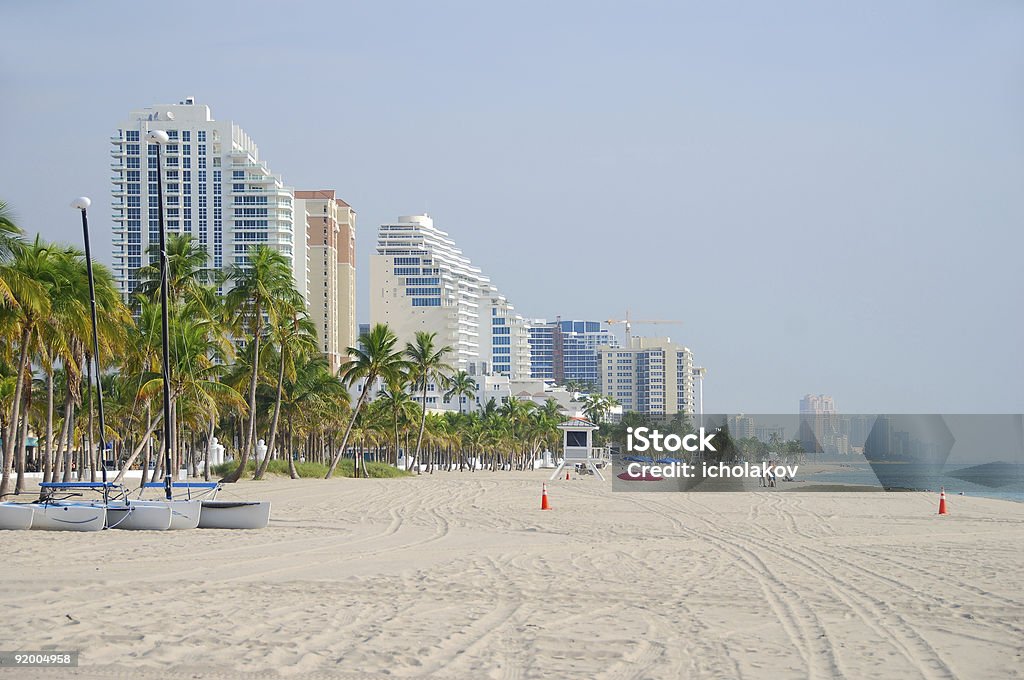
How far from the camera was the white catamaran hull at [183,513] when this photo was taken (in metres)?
19.2

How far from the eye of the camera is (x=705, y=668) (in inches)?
317

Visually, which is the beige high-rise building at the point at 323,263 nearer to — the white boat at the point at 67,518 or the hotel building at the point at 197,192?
the hotel building at the point at 197,192

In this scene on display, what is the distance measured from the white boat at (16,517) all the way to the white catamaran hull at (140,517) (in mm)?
1307

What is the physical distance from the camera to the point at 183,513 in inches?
756

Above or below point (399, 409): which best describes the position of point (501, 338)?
above

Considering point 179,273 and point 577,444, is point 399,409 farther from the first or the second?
point 179,273

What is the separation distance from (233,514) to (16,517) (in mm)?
3704

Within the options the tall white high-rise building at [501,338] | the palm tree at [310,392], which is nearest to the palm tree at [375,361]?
the palm tree at [310,392]

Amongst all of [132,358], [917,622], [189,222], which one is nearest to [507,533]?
[917,622]

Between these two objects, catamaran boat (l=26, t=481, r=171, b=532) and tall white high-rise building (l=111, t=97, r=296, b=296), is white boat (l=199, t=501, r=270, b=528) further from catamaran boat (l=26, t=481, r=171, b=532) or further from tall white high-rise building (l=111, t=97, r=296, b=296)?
tall white high-rise building (l=111, t=97, r=296, b=296)

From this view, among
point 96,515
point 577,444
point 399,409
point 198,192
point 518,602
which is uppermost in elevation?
point 198,192

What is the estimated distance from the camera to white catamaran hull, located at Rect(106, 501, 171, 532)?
62.3 ft

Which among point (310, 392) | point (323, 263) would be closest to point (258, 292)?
point (310, 392)

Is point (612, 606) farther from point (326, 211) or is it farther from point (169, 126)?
point (326, 211)
